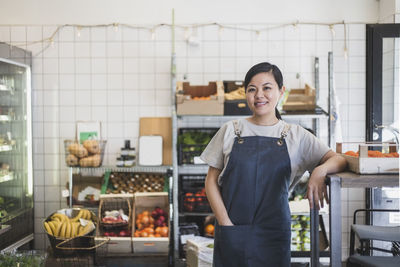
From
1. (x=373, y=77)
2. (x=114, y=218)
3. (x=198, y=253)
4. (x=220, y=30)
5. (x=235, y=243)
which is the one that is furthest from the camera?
(x=220, y=30)

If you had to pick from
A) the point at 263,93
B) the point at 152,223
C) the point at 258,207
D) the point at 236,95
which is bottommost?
the point at 152,223

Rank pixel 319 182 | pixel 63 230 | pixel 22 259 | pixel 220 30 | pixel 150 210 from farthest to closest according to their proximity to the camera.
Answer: pixel 220 30 < pixel 150 210 < pixel 63 230 < pixel 22 259 < pixel 319 182

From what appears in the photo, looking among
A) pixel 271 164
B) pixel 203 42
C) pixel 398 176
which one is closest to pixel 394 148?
pixel 398 176

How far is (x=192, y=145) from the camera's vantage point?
396cm

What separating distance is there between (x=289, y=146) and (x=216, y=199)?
42 centimetres

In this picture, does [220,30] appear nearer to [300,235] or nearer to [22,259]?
[300,235]

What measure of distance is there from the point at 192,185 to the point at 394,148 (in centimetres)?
248

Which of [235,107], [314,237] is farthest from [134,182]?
[314,237]

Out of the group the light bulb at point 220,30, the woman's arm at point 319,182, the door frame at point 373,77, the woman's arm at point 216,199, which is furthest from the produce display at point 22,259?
the door frame at point 373,77

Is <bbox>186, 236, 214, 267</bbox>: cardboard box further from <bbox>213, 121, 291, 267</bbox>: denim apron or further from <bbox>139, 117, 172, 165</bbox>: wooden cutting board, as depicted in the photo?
<bbox>213, 121, 291, 267</bbox>: denim apron

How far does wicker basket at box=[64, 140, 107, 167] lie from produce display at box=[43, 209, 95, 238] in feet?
1.59

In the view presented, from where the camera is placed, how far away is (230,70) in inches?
174

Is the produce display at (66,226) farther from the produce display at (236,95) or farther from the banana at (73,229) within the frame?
the produce display at (236,95)

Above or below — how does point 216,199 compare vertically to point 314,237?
above
